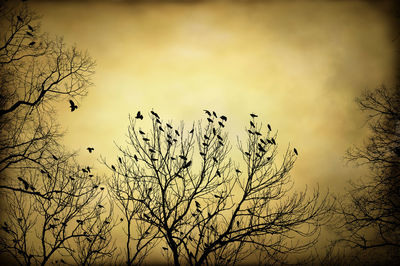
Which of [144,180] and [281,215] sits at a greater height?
[144,180]

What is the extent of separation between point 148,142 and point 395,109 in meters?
7.64

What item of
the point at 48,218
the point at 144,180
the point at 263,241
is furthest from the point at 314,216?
the point at 48,218

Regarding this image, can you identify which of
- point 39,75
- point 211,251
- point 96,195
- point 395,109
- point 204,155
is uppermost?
point 39,75

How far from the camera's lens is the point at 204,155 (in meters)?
11.1

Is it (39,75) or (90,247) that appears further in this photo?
(90,247)

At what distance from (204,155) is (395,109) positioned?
605 centimetres

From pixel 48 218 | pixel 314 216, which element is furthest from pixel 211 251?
pixel 48 218

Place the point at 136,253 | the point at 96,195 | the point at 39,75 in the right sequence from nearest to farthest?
the point at 39,75 → the point at 136,253 → the point at 96,195

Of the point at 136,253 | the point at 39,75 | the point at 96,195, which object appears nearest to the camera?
the point at 39,75

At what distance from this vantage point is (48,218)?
11234 millimetres

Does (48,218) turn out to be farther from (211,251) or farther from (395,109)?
(395,109)

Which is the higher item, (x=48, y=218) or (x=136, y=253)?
(x=48, y=218)

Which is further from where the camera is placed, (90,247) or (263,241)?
(90,247)

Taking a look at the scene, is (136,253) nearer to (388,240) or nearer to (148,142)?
(148,142)
